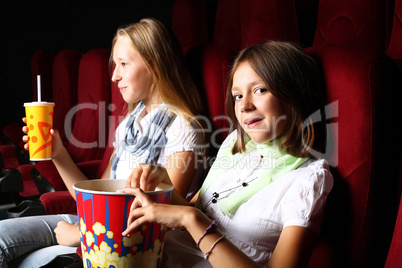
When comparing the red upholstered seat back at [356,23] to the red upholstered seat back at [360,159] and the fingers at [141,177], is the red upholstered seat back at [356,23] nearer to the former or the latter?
the red upholstered seat back at [360,159]

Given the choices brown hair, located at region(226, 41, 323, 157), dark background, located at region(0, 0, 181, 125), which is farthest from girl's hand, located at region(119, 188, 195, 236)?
dark background, located at region(0, 0, 181, 125)

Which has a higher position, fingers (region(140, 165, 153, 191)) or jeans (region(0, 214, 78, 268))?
fingers (region(140, 165, 153, 191))

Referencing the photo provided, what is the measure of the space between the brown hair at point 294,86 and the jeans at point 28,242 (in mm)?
542

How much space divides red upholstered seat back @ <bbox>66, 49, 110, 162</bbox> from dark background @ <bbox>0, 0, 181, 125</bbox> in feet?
3.56

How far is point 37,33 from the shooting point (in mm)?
3279

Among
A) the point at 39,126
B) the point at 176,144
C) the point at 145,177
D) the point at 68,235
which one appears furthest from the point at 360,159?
the point at 39,126

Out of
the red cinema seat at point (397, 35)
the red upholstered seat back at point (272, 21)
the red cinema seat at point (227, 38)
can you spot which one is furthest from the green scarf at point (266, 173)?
the red upholstered seat back at point (272, 21)

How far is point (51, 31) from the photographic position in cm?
324

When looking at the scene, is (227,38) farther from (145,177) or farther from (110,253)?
(110,253)

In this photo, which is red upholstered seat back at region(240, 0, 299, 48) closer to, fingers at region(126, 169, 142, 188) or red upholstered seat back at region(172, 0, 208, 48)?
red upholstered seat back at region(172, 0, 208, 48)

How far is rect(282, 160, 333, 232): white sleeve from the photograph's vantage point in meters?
0.62

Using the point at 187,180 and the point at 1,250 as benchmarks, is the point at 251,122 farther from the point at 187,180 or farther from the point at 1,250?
the point at 1,250

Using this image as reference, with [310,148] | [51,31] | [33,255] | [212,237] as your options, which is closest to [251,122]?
[310,148]

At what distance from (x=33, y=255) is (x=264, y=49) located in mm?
703
